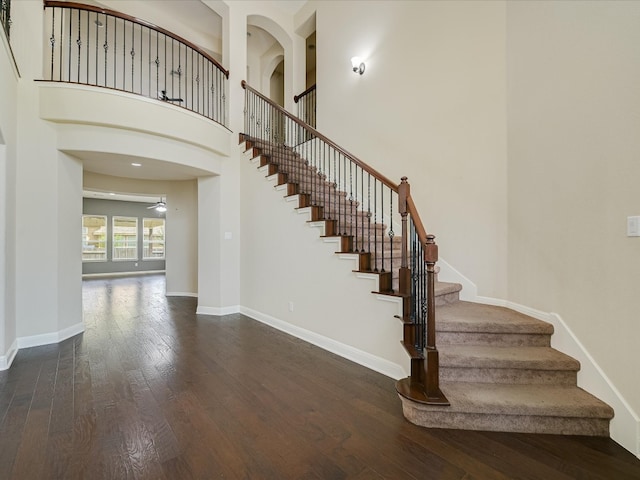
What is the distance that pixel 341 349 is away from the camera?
3094 millimetres

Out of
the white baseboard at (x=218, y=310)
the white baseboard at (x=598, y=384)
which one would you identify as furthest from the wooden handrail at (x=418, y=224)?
the white baseboard at (x=218, y=310)

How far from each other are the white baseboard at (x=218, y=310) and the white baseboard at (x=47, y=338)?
5.38 feet

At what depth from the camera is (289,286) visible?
3.89 metres

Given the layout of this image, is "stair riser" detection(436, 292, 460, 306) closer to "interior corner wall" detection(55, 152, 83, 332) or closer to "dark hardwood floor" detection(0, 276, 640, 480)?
"dark hardwood floor" detection(0, 276, 640, 480)

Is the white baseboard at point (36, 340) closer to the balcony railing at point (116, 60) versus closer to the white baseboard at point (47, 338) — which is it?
the white baseboard at point (47, 338)

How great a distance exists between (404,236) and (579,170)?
1382 millimetres

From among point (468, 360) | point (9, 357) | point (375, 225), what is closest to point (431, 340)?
point (468, 360)

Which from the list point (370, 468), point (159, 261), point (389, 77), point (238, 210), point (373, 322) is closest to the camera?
point (370, 468)

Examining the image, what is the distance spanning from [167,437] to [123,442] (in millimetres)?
248

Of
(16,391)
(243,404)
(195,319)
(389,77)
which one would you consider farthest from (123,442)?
(389,77)

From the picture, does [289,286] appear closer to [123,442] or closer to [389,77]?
[123,442]

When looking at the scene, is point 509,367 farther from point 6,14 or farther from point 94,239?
point 94,239

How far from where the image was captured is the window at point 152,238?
11.3 meters

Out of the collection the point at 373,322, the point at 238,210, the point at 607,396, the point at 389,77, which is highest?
the point at 389,77
